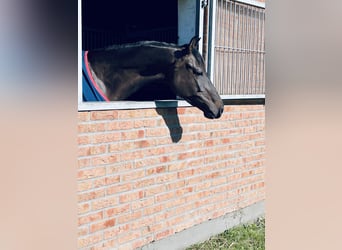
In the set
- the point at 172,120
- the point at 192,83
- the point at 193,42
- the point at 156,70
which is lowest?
the point at 172,120

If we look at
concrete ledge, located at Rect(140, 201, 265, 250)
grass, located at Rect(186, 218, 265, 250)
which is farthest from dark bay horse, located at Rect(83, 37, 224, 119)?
grass, located at Rect(186, 218, 265, 250)

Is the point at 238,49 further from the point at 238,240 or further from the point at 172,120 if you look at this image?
the point at 238,240

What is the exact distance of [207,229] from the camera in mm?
3879

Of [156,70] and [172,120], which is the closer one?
[156,70]

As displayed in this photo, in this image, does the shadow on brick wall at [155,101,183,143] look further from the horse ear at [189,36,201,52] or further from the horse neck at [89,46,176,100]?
the horse ear at [189,36,201,52]

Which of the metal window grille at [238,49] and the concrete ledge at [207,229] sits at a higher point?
the metal window grille at [238,49]

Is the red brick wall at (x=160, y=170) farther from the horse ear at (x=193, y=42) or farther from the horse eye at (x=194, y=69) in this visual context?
the horse ear at (x=193, y=42)

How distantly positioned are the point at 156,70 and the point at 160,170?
2.67 ft

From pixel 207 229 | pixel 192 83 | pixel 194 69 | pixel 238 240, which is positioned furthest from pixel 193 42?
pixel 238 240

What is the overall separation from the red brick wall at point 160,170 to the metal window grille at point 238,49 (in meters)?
0.24

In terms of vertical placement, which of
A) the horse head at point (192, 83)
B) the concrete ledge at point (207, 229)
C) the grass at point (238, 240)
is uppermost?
the horse head at point (192, 83)

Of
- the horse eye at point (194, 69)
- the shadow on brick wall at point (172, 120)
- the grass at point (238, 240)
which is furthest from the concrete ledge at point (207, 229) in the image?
the horse eye at point (194, 69)

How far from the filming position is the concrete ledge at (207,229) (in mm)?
3427

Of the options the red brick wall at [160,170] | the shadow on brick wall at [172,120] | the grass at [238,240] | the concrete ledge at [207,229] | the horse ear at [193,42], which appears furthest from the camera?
the grass at [238,240]
